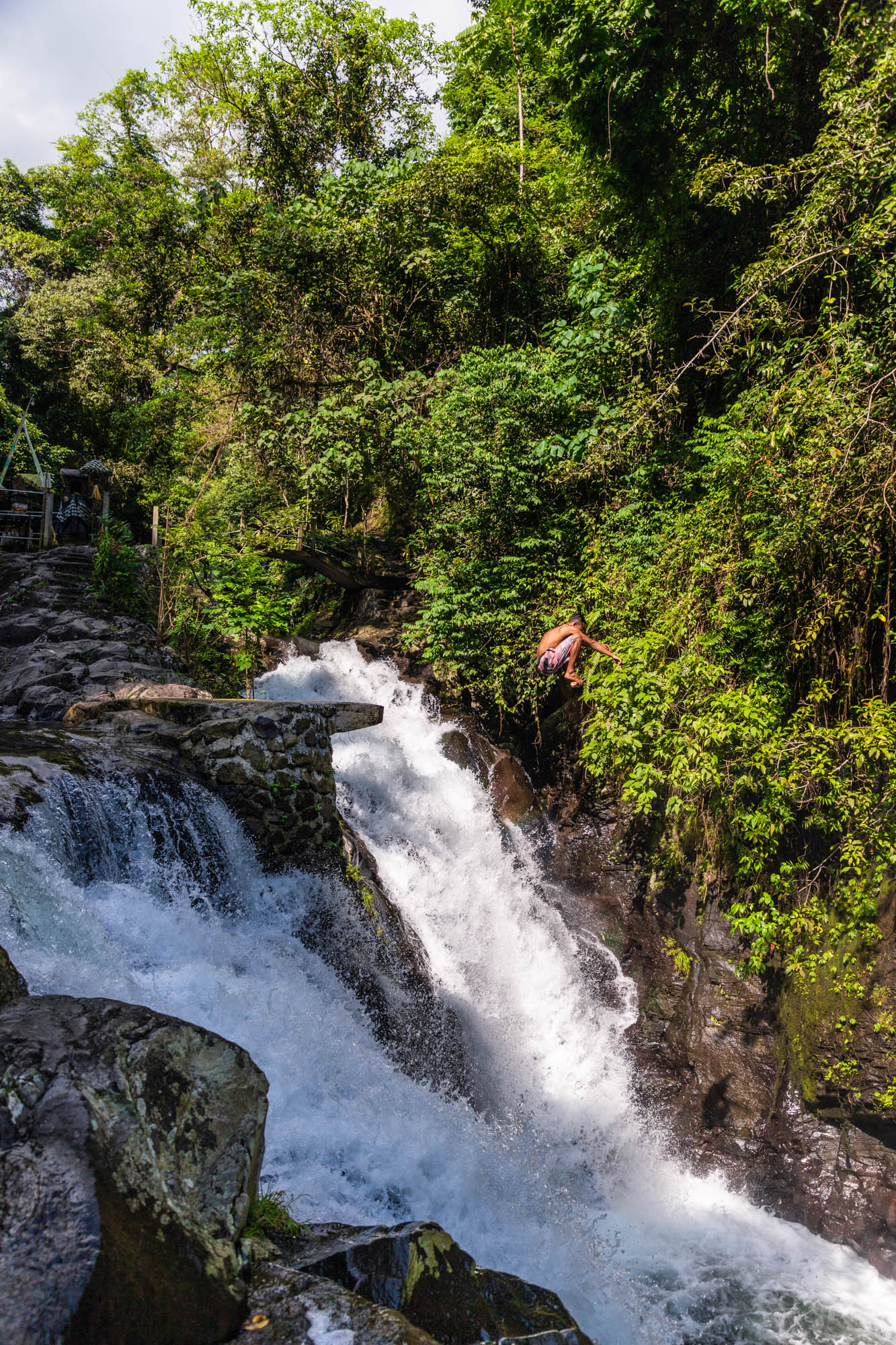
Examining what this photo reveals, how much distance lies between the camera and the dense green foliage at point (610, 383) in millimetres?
5832

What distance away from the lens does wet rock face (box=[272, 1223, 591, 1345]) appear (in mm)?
2900

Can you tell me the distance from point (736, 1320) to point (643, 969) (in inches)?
117

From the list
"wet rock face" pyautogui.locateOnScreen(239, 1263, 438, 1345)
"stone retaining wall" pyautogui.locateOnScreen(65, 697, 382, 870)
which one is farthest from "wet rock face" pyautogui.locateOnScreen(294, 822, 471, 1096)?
"wet rock face" pyautogui.locateOnScreen(239, 1263, 438, 1345)

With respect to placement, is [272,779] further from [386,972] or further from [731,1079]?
[731,1079]

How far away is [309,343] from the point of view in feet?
36.3

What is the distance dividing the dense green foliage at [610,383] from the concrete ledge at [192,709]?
2.07 meters

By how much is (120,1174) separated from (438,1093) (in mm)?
3744

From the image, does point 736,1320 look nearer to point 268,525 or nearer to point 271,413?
point 268,525

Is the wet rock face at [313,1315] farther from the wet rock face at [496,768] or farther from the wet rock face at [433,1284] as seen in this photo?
the wet rock face at [496,768]

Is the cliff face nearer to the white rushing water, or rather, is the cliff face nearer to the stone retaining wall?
the white rushing water

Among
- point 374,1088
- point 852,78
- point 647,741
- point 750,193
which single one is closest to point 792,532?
point 647,741

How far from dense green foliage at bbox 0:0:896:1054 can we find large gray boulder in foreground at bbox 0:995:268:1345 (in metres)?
4.38

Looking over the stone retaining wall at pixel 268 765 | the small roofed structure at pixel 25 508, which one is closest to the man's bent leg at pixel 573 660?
the stone retaining wall at pixel 268 765

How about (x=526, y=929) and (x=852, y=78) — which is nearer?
(x=852, y=78)
